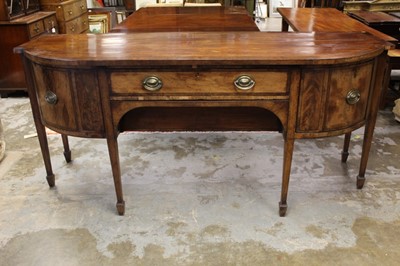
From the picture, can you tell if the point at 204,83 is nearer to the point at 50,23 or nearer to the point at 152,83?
the point at 152,83

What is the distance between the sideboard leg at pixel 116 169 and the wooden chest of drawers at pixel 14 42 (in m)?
2.04

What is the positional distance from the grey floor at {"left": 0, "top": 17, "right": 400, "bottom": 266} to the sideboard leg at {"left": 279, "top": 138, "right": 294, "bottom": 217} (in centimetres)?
6

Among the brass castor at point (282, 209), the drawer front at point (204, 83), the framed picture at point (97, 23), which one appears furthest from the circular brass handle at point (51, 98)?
the framed picture at point (97, 23)

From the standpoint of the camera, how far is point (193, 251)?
1.67 meters

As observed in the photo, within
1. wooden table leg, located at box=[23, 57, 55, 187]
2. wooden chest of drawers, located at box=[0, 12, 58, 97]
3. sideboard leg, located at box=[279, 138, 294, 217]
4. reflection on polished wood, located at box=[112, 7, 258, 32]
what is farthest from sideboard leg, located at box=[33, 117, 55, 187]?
wooden chest of drawers, located at box=[0, 12, 58, 97]

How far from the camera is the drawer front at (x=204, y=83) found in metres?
1.57

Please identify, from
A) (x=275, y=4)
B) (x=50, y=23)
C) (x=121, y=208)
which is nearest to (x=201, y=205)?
(x=121, y=208)

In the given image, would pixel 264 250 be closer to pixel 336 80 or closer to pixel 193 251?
pixel 193 251

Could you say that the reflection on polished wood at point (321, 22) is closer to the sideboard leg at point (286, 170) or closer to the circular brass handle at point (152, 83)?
the sideboard leg at point (286, 170)

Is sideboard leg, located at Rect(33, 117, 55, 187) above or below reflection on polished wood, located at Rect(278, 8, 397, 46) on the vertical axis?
below

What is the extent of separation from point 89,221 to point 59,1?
9.38 ft

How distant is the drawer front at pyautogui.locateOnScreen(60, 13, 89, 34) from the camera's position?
13.2ft

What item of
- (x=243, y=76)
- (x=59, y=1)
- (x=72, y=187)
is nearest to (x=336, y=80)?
(x=243, y=76)

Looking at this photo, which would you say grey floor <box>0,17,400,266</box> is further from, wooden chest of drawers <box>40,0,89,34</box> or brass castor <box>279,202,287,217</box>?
wooden chest of drawers <box>40,0,89,34</box>
